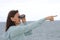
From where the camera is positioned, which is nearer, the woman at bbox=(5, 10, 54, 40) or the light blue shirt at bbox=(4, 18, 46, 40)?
the woman at bbox=(5, 10, 54, 40)

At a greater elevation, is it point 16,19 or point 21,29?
point 16,19

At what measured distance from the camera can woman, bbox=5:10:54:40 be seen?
16.5 ft

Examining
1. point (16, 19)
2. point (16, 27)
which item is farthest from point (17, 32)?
point (16, 19)

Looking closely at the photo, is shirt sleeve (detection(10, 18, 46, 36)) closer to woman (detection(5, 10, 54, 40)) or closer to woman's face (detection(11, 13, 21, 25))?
woman (detection(5, 10, 54, 40))

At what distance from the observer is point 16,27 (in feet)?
17.2

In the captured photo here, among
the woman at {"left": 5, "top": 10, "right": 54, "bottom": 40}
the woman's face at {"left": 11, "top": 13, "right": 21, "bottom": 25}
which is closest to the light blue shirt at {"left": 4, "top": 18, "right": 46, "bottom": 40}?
the woman at {"left": 5, "top": 10, "right": 54, "bottom": 40}

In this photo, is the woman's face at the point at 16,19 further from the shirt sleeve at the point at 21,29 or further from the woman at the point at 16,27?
the shirt sleeve at the point at 21,29

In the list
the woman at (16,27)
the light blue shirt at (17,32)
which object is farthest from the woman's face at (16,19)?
the light blue shirt at (17,32)

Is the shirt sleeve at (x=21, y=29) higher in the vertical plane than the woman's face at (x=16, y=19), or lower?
lower

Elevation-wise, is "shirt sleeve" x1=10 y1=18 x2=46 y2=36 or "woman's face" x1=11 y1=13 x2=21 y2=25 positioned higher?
"woman's face" x1=11 y1=13 x2=21 y2=25

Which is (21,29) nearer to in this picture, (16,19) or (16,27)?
(16,27)

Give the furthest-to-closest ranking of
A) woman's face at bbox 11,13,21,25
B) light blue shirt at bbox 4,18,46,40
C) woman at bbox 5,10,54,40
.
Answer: woman's face at bbox 11,13,21,25, light blue shirt at bbox 4,18,46,40, woman at bbox 5,10,54,40

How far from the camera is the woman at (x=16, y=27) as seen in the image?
5.04 meters

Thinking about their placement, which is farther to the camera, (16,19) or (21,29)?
(16,19)
